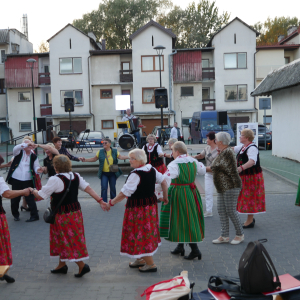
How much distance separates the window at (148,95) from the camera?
38062 millimetres

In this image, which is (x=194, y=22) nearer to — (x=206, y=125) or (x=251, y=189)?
(x=206, y=125)

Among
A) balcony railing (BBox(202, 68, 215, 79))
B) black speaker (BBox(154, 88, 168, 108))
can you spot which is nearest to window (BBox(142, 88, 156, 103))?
Answer: balcony railing (BBox(202, 68, 215, 79))

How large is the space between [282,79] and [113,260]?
48.4ft

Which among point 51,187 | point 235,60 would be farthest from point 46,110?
point 51,187

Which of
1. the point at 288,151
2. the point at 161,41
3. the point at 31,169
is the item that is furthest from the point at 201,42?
the point at 31,169

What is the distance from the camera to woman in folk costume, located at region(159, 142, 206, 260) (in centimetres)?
579

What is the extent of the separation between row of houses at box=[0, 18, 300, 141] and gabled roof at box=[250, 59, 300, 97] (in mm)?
17214

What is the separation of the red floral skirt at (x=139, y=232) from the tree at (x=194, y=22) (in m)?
46.1

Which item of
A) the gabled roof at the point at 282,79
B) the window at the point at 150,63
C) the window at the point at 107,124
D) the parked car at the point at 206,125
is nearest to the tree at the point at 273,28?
the window at the point at 150,63

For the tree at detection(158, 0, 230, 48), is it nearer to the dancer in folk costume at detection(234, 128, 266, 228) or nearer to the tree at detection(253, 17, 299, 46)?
the tree at detection(253, 17, 299, 46)

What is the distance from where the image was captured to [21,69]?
3981 cm

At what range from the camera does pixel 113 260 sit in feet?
19.6

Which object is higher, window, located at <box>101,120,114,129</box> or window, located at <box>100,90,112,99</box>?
window, located at <box>100,90,112,99</box>

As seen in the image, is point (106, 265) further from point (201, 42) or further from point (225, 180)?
point (201, 42)
